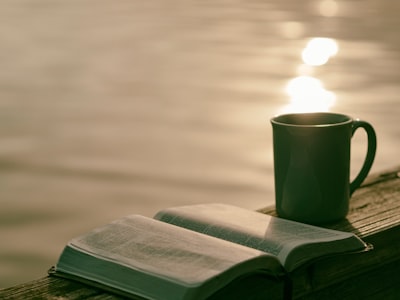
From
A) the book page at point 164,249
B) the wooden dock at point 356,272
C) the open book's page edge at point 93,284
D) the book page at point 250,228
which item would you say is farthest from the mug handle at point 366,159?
the open book's page edge at point 93,284

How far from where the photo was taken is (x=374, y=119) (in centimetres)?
483

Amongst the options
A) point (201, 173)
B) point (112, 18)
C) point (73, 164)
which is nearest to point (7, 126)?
point (73, 164)

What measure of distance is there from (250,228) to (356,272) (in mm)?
168

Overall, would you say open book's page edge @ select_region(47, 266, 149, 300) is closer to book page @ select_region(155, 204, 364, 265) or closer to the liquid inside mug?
book page @ select_region(155, 204, 364, 265)

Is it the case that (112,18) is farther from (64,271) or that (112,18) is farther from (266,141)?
(64,271)

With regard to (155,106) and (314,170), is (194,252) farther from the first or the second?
(155,106)

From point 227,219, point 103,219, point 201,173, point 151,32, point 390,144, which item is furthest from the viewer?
point 151,32

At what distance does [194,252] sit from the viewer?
48.0 inches

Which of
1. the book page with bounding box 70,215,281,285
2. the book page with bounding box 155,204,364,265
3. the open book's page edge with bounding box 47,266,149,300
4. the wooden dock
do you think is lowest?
the wooden dock

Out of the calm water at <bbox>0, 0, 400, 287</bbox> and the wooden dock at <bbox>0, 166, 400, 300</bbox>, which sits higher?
the wooden dock at <bbox>0, 166, 400, 300</bbox>

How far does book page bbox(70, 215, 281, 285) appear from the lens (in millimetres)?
1160

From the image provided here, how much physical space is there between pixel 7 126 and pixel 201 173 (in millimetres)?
1242

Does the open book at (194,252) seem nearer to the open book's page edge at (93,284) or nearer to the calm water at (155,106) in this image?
the open book's page edge at (93,284)

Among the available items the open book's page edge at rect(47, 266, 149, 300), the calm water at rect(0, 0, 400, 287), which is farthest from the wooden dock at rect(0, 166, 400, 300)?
the calm water at rect(0, 0, 400, 287)
